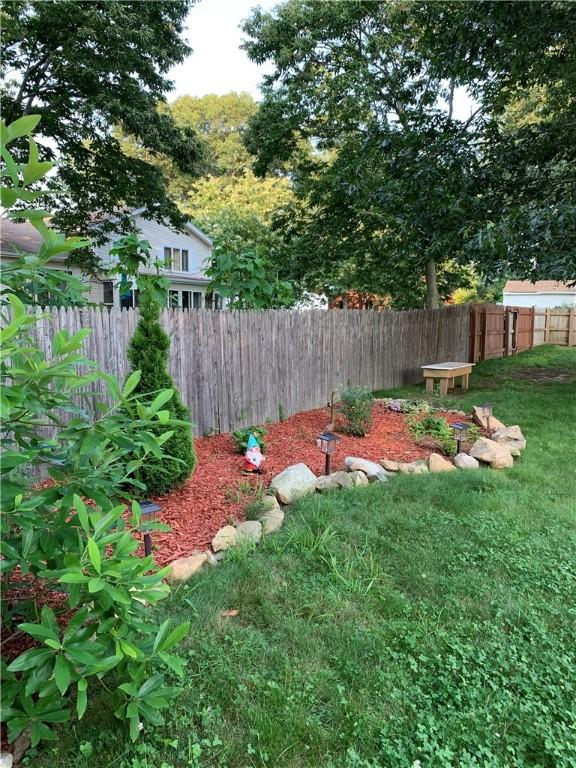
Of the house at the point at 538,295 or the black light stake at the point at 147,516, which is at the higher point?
the house at the point at 538,295

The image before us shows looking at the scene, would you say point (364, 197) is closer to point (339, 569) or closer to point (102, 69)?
point (102, 69)

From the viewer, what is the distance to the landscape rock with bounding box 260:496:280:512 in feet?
10.8

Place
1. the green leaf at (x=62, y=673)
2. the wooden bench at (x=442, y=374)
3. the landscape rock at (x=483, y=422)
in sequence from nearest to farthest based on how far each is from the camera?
the green leaf at (x=62, y=673) < the landscape rock at (x=483, y=422) < the wooden bench at (x=442, y=374)

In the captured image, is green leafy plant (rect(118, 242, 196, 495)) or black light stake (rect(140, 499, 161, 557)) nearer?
black light stake (rect(140, 499, 161, 557))

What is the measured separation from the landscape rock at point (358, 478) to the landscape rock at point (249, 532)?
1.06 m

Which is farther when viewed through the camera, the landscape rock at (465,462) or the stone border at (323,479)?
the landscape rock at (465,462)

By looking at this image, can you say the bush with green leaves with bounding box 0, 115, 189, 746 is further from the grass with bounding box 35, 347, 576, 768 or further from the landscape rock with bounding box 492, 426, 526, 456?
the landscape rock with bounding box 492, 426, 526, 456

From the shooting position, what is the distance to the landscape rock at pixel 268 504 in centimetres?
328

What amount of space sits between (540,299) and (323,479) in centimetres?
2461

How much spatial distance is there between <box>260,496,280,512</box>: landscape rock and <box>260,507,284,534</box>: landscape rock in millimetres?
29

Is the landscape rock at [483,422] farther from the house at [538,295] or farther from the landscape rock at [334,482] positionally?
the house at [538,295]

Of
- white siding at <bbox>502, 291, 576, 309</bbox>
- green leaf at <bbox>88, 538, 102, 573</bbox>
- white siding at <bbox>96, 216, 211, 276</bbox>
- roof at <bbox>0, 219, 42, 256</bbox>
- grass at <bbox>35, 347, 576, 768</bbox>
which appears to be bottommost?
grass at <bbox>35, 347, 576, 768</bbox>

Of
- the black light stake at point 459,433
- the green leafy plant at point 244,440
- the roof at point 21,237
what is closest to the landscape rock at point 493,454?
the black light stake at point 459,433

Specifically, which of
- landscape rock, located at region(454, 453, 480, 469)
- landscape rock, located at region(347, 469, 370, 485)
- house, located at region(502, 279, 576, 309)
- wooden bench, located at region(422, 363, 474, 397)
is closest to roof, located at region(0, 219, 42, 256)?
wooden bench, located at region(422, 363, 474, 397)
